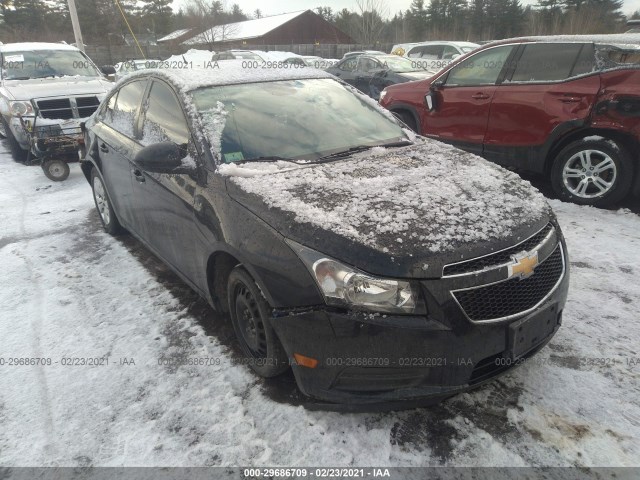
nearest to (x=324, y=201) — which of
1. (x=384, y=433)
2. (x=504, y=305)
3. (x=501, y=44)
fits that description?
(x=504, y=305)

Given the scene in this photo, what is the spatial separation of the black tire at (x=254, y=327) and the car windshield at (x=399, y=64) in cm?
1012

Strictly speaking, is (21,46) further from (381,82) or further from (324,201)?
(324,201)

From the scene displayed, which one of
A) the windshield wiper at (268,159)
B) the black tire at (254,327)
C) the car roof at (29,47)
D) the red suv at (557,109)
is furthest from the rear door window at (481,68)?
the car roof at (29,47)

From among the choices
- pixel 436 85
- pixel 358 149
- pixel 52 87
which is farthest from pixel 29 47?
pixel 358 149

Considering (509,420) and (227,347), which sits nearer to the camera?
(509,420)

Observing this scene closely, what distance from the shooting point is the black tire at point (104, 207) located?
445 cm

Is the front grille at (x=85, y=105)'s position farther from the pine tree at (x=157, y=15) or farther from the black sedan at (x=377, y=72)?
the pine tree at (x=157, y=15)

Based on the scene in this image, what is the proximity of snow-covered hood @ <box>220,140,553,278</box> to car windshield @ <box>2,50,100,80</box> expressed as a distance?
7708mm

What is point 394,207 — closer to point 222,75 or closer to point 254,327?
point 254,327

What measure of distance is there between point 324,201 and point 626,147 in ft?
12.6

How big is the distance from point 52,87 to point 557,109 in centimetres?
765

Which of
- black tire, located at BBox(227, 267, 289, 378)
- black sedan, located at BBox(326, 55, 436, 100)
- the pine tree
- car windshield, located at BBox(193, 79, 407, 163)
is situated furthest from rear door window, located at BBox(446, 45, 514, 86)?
the pine tree

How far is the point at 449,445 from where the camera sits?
6.79 ft

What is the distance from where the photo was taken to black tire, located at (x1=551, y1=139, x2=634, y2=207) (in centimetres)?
445
